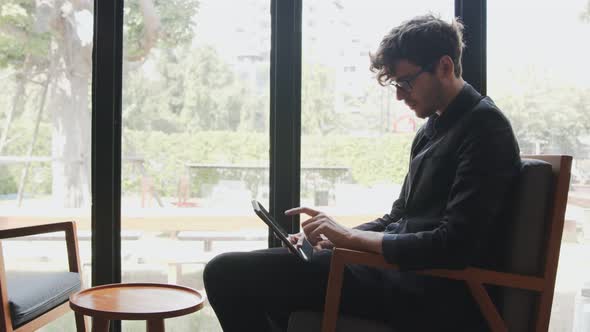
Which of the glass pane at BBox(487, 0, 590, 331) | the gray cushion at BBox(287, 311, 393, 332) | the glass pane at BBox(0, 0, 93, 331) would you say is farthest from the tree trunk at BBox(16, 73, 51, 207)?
the glass pane at BBox(487, 0, 590, 331)

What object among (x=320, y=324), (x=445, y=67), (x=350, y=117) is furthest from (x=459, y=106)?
(x=350, y=117)

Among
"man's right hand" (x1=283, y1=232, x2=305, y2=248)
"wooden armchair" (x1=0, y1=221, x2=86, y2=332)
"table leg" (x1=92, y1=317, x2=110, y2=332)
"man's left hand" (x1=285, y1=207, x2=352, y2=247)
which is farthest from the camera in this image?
"man's right hand" (x1=283, y1=232, x2=305, y2=248)

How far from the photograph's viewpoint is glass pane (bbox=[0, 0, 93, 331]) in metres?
2.52

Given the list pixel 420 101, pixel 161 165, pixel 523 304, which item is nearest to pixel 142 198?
pixel 161 165

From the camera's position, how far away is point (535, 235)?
156 centimetres

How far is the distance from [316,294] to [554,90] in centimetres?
163

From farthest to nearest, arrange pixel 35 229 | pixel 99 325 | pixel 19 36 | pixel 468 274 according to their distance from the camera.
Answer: pixel 19 36, pixel 35 229, pixel 99 325, pixel 468 274

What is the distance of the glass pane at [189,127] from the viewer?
101 inches

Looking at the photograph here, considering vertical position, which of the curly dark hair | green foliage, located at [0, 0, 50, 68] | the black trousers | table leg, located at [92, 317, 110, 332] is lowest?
table leg, located at [92, 317, 110, 332]

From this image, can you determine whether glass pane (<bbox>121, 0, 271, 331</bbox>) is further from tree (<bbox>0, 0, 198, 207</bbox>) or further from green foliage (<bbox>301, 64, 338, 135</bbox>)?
green foliage (<bbox>301, 64, 338, 135</bbox>)

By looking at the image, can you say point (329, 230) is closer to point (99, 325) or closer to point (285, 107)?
point (99, 325)

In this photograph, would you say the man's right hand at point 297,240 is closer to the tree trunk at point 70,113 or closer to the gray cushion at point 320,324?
the gray cushion at point 320,324

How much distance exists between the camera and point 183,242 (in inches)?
103

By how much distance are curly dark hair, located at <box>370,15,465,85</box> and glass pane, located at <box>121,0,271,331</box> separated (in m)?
0.97
